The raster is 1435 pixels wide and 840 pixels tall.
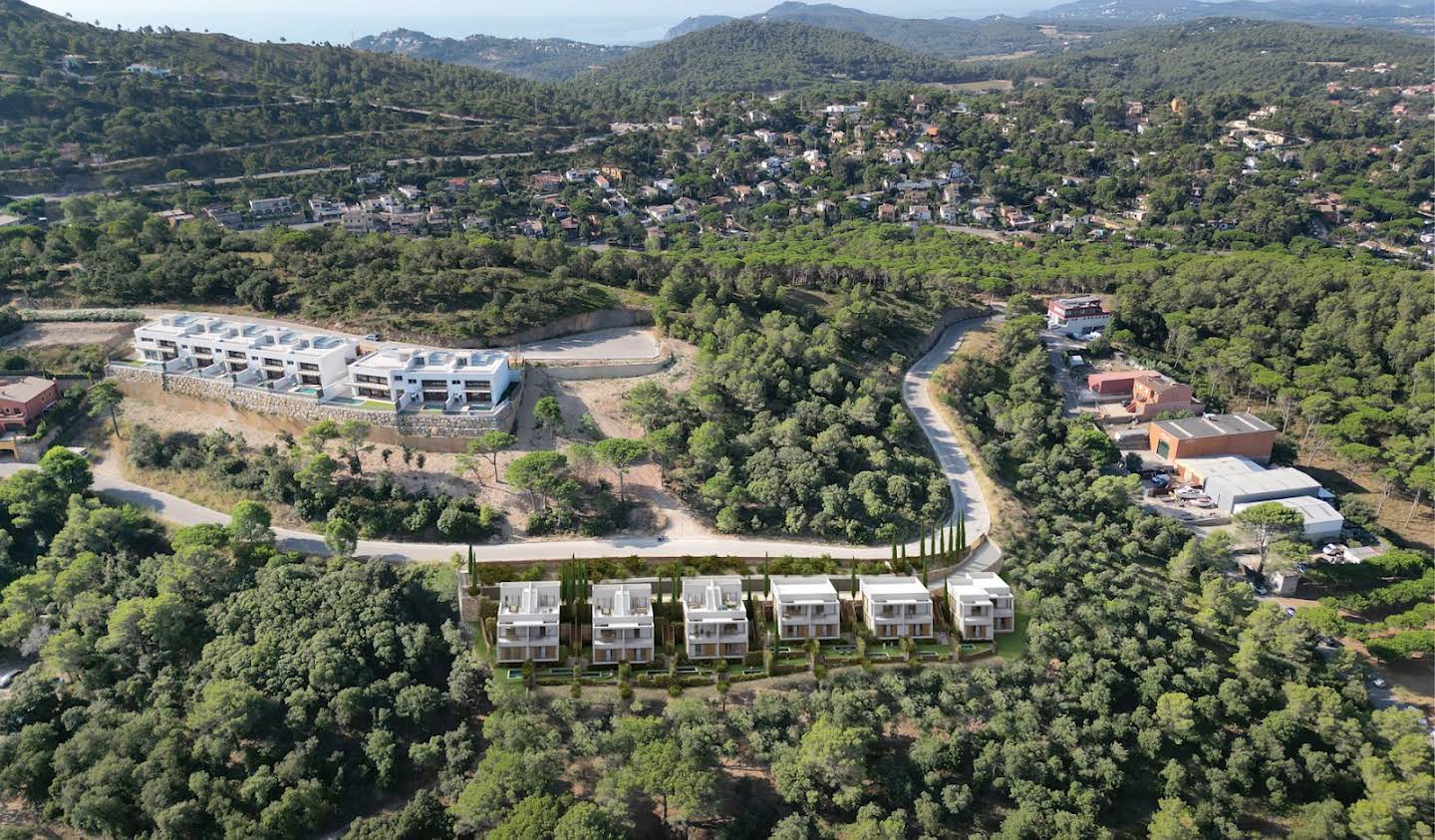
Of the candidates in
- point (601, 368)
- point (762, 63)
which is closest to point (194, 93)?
point (601, 368)

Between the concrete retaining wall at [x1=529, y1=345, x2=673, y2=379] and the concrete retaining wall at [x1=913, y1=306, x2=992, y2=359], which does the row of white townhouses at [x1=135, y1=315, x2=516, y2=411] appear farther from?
the concrete retaining wall at [x1=913, y1=306, x2=992, y2=359]

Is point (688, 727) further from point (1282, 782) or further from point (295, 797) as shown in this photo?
point (1282, 782)

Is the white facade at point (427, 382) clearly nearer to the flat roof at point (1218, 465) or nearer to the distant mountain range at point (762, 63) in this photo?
the flat roof at point (1218, 465)

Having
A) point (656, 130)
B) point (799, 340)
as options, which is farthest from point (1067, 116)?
point (799, 340)

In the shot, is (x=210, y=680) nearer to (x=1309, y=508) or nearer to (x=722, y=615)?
(x=722, y=615)

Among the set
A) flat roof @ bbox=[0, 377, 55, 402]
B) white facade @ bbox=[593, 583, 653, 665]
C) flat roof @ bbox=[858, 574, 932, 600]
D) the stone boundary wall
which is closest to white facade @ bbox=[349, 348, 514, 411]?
the stone boundary wall

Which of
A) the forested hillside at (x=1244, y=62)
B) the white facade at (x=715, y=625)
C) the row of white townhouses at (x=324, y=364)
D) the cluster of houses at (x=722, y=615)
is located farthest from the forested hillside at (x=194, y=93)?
the forested hillside at (x=1244, y=62)
